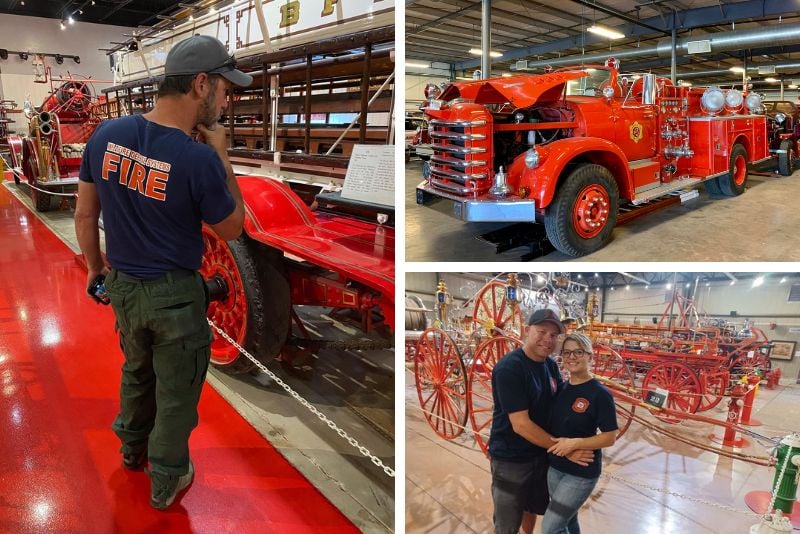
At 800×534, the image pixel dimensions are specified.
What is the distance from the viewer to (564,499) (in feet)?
5.81

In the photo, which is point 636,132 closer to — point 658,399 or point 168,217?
point 658,399

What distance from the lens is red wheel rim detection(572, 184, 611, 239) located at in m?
3.29

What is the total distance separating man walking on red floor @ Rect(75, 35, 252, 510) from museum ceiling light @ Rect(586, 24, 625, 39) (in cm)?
277

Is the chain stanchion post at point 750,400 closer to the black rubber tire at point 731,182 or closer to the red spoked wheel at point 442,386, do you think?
the red spoked wheel at point 442,386

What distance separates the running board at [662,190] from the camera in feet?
12.7

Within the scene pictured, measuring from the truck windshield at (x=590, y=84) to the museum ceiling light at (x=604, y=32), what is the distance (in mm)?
289

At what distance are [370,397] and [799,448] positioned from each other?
2.10 m

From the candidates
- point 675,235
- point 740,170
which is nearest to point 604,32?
point 675,235

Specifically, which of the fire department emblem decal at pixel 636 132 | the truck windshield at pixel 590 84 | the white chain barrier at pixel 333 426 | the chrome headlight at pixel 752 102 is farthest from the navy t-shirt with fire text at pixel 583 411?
the chrome headlight at pixel 752 102

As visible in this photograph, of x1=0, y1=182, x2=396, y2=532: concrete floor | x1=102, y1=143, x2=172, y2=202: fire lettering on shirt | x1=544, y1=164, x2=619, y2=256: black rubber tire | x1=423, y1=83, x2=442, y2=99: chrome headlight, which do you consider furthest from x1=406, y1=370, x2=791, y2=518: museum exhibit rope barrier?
x1=423, y1=83, x2=442, y2=99: chrome headlight

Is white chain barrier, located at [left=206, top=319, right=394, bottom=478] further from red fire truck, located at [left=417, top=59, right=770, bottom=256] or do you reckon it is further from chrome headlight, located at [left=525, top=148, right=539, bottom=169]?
chrome headlight, located at [left=525, top=148, right=539, bottom=169]

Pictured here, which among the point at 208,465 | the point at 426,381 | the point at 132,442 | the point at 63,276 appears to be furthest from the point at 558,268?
the point at 63,276

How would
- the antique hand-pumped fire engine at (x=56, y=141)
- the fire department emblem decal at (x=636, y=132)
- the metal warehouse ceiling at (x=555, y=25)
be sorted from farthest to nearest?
the antique hand-pumped fire engine at (x=56, y=141)
the fire department emblem decal at (x=636, y=132)
the metal warehouse ceiling at (x=555, y=25)

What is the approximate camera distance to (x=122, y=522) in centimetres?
208
